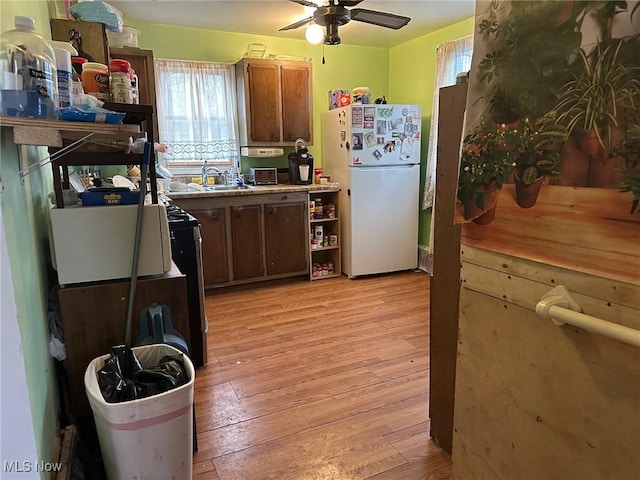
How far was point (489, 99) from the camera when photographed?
1.03 meters

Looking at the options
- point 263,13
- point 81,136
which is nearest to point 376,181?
point 263,13

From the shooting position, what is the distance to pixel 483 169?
3.51 feet

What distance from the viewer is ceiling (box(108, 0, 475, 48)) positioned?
331 centimetres

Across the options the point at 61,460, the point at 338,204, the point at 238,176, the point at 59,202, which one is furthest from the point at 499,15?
the point at 238,176

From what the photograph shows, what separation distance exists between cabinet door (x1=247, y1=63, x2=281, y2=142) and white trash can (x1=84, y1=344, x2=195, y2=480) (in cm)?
310

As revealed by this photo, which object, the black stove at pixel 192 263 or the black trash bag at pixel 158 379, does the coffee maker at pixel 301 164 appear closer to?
the black stove at pixel 192 263

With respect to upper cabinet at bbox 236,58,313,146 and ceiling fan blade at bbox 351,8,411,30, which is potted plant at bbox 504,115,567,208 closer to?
ceiling fan blade at bbox 351,8,411,30

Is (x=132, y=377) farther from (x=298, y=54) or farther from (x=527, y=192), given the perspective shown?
(x=298, y=54)

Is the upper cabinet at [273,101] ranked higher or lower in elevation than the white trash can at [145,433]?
higher

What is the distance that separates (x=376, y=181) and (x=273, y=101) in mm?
1239

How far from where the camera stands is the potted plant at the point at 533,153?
2.95ft

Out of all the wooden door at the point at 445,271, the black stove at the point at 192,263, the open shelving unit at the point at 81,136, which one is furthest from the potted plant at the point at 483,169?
the black stove at the point at 192,263

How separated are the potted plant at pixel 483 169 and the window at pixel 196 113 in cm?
347

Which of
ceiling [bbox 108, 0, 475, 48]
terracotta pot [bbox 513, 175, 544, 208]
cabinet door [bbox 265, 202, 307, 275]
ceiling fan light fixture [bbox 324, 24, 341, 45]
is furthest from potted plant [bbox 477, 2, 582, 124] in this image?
cabinet door [bbox 265, 202, 307, 275]
